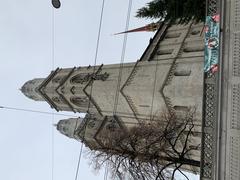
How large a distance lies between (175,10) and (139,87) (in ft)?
24.8

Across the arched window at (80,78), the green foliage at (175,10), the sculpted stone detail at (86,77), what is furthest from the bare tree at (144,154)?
the arched window at (80,78)

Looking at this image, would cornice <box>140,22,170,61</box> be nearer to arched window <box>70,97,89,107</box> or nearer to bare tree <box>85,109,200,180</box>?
arched window <box>70,97,89,107</box>

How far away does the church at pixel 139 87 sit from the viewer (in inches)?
1165

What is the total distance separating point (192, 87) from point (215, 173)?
11.1m

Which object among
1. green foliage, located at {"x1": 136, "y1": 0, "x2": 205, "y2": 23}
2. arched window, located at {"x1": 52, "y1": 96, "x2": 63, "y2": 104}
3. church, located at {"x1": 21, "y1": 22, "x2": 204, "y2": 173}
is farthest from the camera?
arched window, located at {"x1": 52, "y1": 96, "x2": 63, "y2": 104}

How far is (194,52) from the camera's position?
3341cm

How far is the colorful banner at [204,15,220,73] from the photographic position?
19.4m

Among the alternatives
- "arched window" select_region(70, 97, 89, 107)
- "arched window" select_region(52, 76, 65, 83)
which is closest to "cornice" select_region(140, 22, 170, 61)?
"arched window" select_region(70, 97, 89, 107)

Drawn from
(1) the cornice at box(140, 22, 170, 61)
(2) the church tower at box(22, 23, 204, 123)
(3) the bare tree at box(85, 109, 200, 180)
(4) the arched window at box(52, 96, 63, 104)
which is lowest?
(3) the bare tree at box(85, 109, 200, 180)

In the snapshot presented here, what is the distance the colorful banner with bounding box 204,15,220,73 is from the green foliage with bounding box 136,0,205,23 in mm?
5169

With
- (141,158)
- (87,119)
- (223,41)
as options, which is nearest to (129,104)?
(87,119)

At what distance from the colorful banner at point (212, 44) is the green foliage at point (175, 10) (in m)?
5.17

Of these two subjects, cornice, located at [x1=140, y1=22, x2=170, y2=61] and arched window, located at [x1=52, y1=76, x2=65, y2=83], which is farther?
arched window, located at [x1=52, y1=76, x2=65, y2=83]

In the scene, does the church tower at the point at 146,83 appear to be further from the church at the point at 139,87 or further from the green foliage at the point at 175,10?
the green foliage at the point at 175,10
